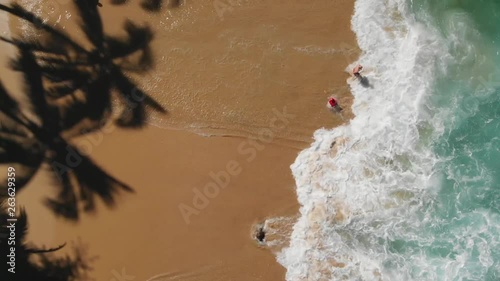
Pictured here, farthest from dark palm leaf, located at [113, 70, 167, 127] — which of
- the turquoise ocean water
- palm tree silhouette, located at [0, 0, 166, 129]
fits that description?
the turquoise ocean water

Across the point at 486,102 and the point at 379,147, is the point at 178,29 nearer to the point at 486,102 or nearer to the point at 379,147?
the point at 379,147

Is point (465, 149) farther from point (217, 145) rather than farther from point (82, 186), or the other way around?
point (82, 186)

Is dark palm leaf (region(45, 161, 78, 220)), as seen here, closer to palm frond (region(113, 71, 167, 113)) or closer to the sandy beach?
the sandy beach

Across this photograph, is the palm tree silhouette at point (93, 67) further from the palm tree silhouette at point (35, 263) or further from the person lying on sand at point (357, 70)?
the person lying on sand at point (357, 70)

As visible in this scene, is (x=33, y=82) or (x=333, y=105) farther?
(x=33, y=82)

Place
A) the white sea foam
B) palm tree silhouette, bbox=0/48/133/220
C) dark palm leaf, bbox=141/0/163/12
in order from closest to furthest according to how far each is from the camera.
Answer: the white sea foam < palm tree silhouette, bbox=0/48/133/220 < dark palm leaf, bbox=141/0/163/12

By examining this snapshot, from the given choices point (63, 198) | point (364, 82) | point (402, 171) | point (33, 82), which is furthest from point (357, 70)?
point (33, 82)
